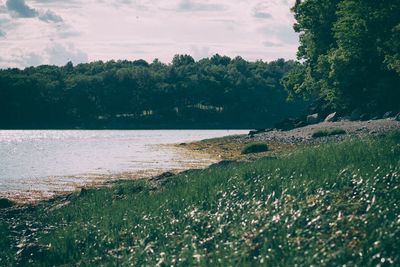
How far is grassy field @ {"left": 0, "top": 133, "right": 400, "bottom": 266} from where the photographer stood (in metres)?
11.1

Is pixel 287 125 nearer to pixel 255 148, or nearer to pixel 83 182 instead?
pixel 255 148

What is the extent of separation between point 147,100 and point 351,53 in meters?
112

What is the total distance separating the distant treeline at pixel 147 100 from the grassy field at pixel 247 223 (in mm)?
129611

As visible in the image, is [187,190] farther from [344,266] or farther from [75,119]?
[75,119]

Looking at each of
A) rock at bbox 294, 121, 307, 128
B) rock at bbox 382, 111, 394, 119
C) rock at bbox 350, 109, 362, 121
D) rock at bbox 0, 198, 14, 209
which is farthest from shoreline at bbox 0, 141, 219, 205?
rock at bbox 294, 121, 307, 128

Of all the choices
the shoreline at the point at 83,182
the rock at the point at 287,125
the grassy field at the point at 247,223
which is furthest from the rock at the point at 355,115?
the grassy field at the point at 247,223

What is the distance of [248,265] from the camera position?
10438mm

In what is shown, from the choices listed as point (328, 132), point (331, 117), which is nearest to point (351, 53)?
point (328, 132)

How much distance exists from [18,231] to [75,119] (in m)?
133

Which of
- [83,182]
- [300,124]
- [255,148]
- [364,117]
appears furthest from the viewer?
[300,124]

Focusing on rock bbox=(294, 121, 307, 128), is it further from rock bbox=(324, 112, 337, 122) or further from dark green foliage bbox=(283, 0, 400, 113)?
dark green foliage bbox=(283, 0, 400, 113)

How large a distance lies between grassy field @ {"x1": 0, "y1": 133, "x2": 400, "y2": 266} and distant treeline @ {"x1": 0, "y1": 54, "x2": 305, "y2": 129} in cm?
12961

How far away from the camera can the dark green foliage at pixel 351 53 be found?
133ft

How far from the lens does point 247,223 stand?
43.5 feet
